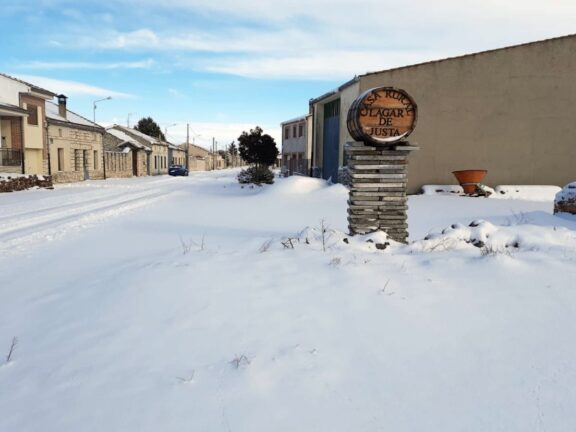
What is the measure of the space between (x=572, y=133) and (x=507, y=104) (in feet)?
9.02

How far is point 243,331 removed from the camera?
11.6ft

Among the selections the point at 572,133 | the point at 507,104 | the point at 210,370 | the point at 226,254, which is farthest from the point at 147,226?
the point at 572,133

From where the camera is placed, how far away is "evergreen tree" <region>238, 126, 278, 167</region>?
34031 millimetres

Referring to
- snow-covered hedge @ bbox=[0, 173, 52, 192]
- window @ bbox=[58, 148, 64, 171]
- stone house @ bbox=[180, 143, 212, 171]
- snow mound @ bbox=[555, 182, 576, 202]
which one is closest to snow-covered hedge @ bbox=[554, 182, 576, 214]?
snow mound @ bbox=[555, 182, 576, 202]

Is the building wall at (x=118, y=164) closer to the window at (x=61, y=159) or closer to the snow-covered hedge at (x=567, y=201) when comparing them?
the window at (x=61, y=159)

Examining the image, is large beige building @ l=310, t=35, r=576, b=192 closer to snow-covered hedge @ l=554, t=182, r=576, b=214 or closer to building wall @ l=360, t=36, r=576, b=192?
building wall @ l=360, t=36, r=576, b=192

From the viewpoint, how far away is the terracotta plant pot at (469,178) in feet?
53.0

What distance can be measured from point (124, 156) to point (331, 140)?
987 inches

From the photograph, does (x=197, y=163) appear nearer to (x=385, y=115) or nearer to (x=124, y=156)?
(x=124, y=156)

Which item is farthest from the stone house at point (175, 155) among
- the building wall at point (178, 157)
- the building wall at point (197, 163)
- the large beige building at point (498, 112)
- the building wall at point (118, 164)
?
the large beige building at point (498, 112)

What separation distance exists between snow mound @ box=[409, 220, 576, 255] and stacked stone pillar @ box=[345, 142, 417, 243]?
37.1 inches

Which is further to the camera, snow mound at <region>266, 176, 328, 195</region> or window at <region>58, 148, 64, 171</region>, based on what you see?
window at <region>58, 148, 64, 171</region>

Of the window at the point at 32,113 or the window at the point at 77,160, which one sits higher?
the window at the point at 32,113

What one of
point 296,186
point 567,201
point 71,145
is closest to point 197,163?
point 71,145
